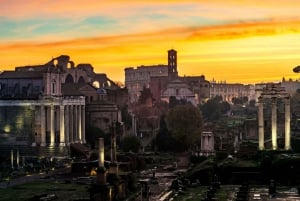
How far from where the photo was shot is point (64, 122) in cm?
7856

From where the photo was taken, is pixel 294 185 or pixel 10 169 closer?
pixel 294 185

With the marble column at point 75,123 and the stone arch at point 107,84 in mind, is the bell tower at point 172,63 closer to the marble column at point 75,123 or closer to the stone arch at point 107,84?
the stone arch at point 107,84

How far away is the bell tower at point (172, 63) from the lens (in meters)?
170

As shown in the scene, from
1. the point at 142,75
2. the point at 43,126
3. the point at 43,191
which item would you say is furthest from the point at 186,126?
the point at 142,75

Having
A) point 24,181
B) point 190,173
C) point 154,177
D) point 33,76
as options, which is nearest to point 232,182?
point 190,173

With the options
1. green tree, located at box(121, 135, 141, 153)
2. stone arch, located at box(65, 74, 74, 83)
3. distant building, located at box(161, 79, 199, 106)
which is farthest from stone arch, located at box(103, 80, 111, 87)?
green tree, located at box(121, 135, 141, 153)

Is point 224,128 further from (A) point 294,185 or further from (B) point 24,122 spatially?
(A) point 294,185

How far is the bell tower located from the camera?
170 meters

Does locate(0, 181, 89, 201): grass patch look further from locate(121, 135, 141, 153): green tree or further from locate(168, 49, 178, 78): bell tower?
locate(168, 49, 178, 78): bell tower

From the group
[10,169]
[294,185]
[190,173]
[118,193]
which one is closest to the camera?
[118,193]

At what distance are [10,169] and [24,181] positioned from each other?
8018mm

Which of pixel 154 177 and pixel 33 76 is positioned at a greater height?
pixel 33 76

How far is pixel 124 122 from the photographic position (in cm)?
9869

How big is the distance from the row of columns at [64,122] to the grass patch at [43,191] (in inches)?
977
